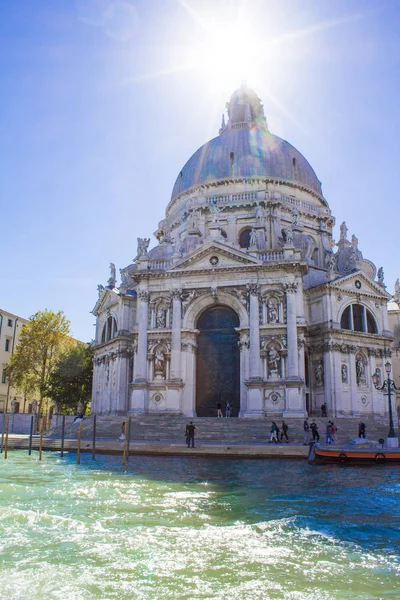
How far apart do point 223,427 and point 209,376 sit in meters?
5.17

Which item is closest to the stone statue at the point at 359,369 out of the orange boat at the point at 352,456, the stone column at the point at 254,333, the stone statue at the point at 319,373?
the stone statue at the point at 319,373

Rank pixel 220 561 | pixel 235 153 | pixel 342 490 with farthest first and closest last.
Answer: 1. pixel 235 153
2. pixel 342 490
3. pixel 220 561

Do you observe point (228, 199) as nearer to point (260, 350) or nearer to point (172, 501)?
point (260, 350)

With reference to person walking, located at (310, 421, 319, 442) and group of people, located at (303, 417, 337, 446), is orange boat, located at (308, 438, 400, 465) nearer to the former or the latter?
person walking, located at (310, 421, 319, 442)

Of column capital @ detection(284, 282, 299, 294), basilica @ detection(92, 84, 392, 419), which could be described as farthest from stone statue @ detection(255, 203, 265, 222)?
column capital @ detection(284, 282, 299, 294)

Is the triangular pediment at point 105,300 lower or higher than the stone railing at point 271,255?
lower

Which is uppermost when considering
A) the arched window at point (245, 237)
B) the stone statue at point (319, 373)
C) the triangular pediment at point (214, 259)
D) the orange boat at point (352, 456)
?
the arched window at point (245, 237)

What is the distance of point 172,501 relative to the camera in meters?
10.8

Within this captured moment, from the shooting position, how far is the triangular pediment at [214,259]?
93.9ft

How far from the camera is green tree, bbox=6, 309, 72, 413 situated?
3612 cm

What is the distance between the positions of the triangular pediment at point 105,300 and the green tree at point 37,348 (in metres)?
2.44

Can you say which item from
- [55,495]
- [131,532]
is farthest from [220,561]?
[55,495]

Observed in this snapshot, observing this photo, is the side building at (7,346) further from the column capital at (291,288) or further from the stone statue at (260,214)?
the column capital at (291,288)

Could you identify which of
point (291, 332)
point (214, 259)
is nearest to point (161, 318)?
point (214, 259)
